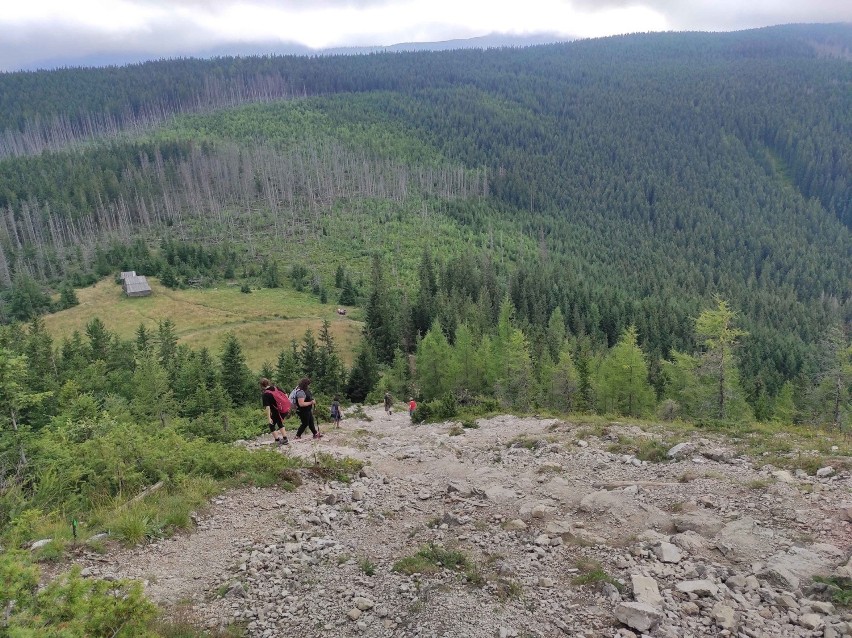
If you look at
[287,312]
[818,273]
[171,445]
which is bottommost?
[818,273]

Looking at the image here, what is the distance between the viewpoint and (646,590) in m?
9.41

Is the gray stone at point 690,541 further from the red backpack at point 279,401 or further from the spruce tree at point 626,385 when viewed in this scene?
the spruce tree at point 626,385

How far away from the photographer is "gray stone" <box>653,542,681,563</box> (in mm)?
10328

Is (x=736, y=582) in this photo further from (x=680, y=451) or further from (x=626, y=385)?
(x=626, y=385)

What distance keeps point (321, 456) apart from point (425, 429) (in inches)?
346

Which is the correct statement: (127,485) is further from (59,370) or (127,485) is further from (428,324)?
(428,324)

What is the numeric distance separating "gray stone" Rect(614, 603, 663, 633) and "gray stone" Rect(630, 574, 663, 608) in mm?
232

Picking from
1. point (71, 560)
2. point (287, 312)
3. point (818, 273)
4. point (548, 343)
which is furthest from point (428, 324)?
point (818, 273)

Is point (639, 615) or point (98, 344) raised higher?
point (639, 615)

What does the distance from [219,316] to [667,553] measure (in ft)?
258

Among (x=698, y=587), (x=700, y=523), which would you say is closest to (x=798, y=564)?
(x=700, y=523)

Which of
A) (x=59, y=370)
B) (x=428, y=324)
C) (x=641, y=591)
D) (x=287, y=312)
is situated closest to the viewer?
(x=641, y=591)

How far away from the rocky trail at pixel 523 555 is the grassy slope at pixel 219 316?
172 ft

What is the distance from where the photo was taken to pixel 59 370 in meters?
40.4
